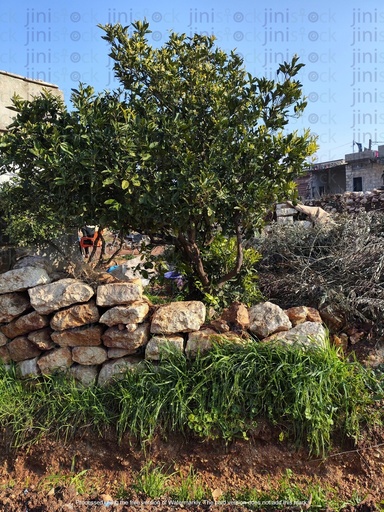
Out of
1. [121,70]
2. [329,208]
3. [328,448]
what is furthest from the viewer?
[329,208]

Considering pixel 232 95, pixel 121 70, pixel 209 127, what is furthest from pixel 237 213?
pixel 121 70

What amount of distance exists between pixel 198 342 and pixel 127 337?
509 millimetres

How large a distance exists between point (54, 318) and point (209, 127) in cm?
179

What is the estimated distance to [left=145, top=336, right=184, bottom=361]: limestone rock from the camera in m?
2.98

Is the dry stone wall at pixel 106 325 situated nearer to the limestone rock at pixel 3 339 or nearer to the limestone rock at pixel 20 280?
the limestone rock at pixel 20 280

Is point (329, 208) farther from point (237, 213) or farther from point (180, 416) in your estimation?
point (180, 416)

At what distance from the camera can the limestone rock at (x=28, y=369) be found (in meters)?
3.28

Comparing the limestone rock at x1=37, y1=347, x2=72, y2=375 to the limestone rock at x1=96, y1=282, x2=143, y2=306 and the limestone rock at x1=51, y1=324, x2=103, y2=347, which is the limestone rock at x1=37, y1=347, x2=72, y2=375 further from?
the limestone rock at x1=96, y1=282, x2=143, y2=306

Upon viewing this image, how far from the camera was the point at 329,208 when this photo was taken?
10727mm

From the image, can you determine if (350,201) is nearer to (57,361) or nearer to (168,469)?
(57,361)

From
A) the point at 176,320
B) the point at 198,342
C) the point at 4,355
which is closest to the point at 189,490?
the point at 198,342

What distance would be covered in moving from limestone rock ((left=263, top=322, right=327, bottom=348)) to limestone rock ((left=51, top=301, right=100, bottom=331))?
4.12 ft

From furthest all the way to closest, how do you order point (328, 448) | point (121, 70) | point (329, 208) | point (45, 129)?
point (329, 208), point (121, 70), point (45, 129), point (328, 448)

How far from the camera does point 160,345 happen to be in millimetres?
2980
